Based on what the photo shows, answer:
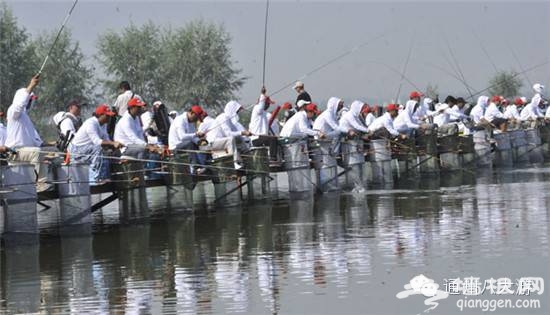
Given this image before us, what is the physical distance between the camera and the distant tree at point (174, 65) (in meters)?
62.7

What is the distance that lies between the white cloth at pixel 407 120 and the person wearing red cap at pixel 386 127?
210 millimetres

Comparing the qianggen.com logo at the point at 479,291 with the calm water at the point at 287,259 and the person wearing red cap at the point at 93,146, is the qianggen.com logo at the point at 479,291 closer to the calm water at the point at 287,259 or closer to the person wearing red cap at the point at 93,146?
the calm water at the point at 287,259

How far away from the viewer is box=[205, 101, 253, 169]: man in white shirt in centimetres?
2592

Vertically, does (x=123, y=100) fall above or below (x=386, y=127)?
above

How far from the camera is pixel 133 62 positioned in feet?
206

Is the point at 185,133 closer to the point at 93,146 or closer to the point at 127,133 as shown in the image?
the point at 127,133

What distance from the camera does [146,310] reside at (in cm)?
1424

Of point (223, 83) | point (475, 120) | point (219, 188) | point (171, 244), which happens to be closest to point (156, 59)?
point (223, 83)

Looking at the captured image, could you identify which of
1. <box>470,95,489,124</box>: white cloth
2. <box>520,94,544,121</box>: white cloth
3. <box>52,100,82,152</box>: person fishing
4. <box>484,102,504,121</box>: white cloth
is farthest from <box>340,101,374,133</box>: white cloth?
<box>520,94,544,121</box>: white cloth

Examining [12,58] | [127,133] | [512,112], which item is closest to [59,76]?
[12,58]

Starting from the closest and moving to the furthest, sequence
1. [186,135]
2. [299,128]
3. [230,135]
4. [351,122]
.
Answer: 1. [186,135]
2. [230,135]
3. [299,128]
4. [351,122]

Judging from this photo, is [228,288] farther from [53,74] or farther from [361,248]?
[53,74]

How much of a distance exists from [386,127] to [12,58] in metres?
23.8

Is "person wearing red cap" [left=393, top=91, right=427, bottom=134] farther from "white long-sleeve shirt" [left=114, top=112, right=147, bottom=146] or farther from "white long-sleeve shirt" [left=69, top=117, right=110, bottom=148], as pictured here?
A: "white long-sleeve shirt" [left=69, top=117, right=110, bottom=148]
